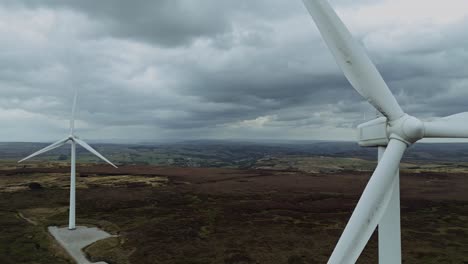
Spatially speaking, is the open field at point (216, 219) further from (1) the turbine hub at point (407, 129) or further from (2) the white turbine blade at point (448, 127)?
(1) the turbine hub at point (407, 129)

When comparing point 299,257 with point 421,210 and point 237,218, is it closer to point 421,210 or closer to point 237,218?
point 237,218

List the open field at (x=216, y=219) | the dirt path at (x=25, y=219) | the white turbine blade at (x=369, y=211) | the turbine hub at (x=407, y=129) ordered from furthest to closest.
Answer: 1. the dirt path at (x=25, y=219)
2. the open field at (x=216, y=219)
3. the turbine hub at (x=407, y=129)
4. the white turbine blade at (x=369, y=211)

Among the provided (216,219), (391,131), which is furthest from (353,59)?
(216,219)

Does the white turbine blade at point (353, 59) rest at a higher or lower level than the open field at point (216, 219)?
higher

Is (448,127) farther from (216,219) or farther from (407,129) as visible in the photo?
(216,219)

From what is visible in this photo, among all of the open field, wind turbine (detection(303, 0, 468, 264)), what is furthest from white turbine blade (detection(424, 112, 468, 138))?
the open field

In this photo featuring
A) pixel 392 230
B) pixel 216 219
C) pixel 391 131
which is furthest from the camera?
pixel 216 219

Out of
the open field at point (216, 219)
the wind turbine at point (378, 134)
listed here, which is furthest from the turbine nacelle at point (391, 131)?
the open field at point (216, 219)
